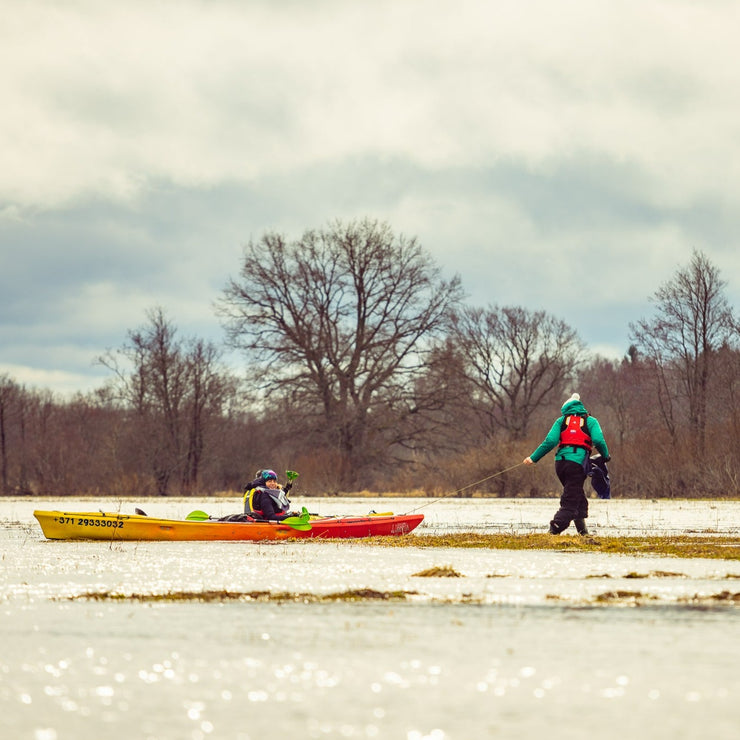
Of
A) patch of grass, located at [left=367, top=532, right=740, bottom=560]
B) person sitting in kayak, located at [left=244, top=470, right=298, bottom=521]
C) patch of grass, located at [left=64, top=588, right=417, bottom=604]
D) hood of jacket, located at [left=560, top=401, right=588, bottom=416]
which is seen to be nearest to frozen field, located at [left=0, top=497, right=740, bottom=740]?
patch of grass, located at [left=64, top=588, right=417, bottom=604]

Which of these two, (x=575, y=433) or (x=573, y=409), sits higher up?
(x=573, y=409)

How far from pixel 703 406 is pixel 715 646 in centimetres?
4240

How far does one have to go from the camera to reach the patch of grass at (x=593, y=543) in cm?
1319

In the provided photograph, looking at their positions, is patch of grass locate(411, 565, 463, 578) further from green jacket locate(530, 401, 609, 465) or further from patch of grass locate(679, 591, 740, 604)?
green jacket locate(530, 401, 609, 465)

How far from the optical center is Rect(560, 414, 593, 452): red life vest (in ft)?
50.1

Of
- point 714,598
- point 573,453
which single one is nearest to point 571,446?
point 573,453

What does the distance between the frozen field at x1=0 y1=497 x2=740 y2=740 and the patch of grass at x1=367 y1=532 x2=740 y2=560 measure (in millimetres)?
1851

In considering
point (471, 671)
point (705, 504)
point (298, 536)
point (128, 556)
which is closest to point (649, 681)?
point (471, 671)

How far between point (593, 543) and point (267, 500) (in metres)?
5.65

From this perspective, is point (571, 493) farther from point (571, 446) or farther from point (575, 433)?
point (575, 433)

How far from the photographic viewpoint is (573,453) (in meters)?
15.2

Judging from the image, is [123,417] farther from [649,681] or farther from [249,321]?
[649,681]

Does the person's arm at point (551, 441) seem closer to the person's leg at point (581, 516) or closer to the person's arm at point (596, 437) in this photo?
the person's arm at point (596, 437)

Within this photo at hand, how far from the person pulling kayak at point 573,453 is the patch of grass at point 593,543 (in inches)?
13.2
